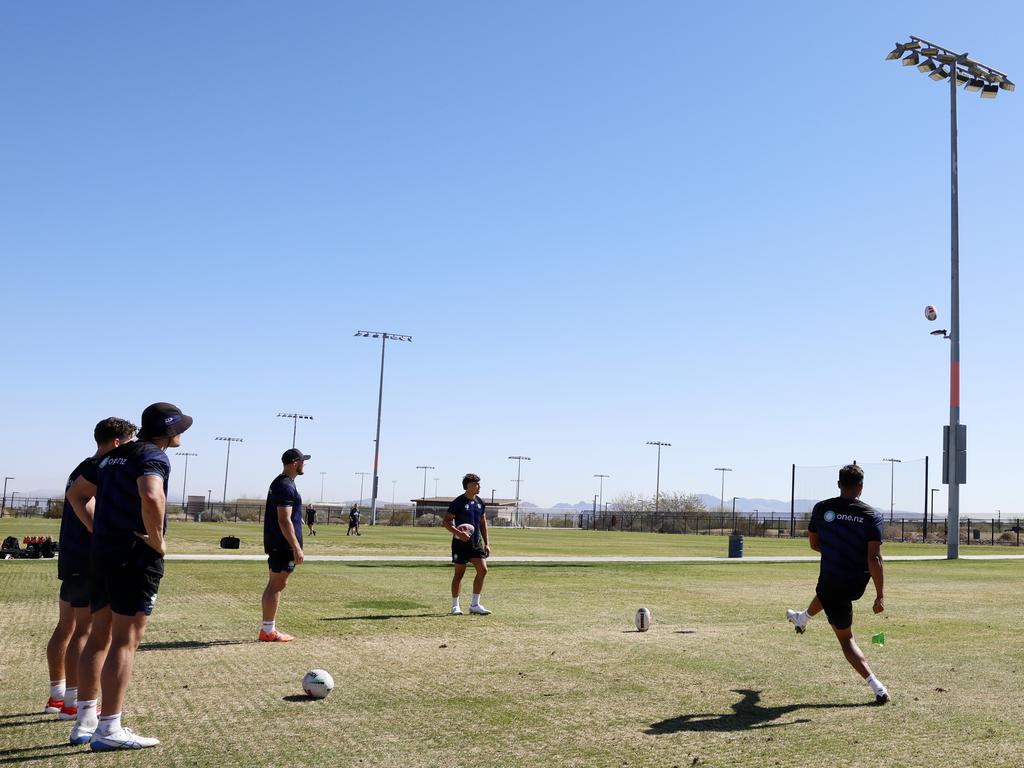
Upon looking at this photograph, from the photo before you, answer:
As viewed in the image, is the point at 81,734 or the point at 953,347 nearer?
the point at 81,734

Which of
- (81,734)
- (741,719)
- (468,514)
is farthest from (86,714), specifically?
(468,514)

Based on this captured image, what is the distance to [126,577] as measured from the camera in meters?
6.18

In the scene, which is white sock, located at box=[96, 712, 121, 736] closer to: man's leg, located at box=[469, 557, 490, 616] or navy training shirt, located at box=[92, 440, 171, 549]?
navy training shirt, located at box=[92, 440, 171, 549]

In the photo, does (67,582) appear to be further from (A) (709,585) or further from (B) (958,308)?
(B) (958,308)

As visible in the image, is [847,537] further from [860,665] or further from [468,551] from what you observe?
[468,551]

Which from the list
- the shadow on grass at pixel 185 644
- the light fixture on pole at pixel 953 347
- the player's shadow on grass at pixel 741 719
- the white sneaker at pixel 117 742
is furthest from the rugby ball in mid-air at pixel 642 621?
the light fixture on pole at pixel 953 347

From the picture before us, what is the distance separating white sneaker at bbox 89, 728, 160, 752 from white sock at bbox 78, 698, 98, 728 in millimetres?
184

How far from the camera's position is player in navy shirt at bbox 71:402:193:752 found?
611 cm

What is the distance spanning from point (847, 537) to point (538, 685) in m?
2.96

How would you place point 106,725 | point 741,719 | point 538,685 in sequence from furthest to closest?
point 538,685 < point 741,719 < point 106,725

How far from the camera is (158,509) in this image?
608 cm

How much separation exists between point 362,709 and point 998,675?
6.16 m

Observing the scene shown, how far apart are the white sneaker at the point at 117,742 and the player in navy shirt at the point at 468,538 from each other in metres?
7.23

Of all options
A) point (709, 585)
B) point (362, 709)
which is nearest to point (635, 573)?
point (709, 585)
